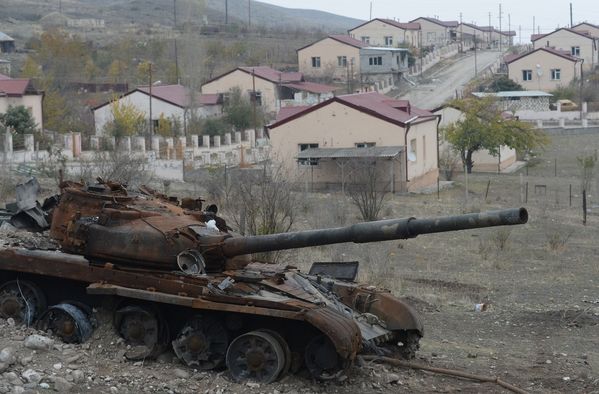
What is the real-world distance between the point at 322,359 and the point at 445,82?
72.5 meters

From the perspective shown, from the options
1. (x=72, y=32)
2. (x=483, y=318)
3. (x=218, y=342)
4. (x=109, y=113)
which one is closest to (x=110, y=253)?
(x=218, y=342)

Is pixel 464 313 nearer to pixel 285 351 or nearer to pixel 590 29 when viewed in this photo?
pixel 285 351

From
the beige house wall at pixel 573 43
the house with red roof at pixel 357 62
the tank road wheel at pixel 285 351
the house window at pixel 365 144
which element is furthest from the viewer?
the beige house wall at pixel 573 43

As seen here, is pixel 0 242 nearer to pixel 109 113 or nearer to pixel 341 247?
pixel 341 247

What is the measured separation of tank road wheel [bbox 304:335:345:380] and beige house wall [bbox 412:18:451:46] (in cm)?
10173

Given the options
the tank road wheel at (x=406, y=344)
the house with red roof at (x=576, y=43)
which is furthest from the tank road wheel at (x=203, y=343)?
the house with red roof at (x=576, y=43)

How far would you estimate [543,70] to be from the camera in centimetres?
8106

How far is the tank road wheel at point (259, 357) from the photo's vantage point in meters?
13.0

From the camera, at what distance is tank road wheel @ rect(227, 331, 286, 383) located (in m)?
13.0

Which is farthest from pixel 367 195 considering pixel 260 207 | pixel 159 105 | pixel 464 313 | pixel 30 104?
pixel 159 105

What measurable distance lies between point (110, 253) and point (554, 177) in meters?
37.4

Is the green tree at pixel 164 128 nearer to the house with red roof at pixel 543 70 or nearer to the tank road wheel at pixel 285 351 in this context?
the house with red roof at pixel 543 70

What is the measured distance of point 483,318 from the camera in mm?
18594

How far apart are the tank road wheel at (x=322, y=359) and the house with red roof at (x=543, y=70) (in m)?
70.2
